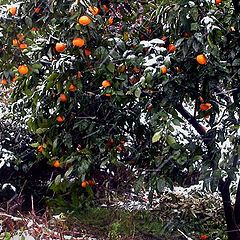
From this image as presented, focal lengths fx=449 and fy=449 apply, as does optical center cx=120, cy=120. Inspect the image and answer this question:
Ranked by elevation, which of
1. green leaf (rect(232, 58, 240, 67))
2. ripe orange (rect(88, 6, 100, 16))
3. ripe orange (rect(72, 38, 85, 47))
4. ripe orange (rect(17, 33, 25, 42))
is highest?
ripe orange (rect(88, 6, 100, 16))

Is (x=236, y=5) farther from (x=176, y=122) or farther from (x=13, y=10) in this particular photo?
(x=13, y=10)

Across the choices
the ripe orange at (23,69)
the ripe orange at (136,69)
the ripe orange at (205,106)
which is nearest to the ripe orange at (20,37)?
the ripe orange at (23,69)

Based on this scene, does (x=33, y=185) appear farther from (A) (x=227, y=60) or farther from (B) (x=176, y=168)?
(A) (x=227, y=60)

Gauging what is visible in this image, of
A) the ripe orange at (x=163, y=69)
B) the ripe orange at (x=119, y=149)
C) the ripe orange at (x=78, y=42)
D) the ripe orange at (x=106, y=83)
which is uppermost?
the ripe orange at (x=78, y=42)

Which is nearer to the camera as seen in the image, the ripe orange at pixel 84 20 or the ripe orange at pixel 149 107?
the ripe orange at pixel 84 20

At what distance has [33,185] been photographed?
4211mm

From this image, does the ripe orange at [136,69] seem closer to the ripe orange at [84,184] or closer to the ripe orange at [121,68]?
the ripe orange at [121,68]

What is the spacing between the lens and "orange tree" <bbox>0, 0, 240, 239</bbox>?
2039 mm

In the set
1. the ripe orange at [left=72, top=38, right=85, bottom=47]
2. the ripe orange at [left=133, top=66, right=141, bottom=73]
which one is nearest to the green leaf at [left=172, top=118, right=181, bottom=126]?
the ripe orange at [left=133, top=66, right=141, bottom=73]

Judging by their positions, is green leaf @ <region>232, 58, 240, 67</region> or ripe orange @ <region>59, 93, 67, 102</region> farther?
ripe orange @ <region>59, 93, 67, 102</region>

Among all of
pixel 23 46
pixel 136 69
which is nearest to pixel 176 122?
pixel 136 69

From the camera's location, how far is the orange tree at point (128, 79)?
2039mm

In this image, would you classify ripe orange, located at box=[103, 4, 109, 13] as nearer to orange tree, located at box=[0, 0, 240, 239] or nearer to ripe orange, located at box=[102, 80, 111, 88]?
orange tree, located at box=[0, 0, 240, 239]

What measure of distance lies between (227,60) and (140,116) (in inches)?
26.2
